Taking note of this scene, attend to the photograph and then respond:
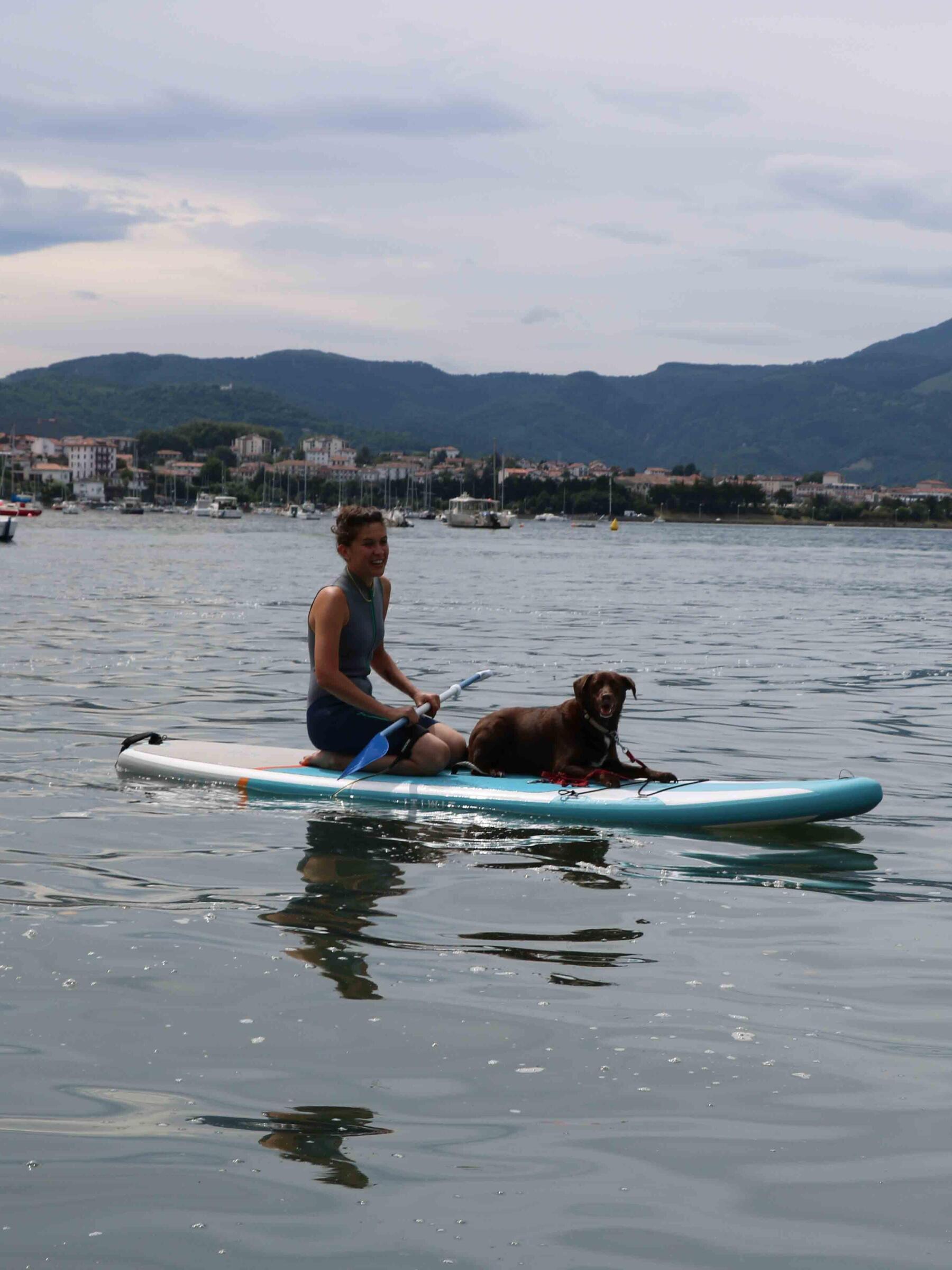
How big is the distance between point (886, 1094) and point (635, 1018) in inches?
38.9

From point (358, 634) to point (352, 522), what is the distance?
795 mm

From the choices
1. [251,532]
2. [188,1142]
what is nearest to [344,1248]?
[188,1142]

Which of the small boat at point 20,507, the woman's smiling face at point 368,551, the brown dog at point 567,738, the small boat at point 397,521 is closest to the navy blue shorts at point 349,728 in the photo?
the brown dog at point 567,738

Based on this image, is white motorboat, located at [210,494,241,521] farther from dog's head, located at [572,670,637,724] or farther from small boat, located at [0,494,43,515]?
dog's head, located at [572,670,637,724]

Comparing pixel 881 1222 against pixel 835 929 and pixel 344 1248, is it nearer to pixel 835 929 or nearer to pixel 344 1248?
pixel 344 1248

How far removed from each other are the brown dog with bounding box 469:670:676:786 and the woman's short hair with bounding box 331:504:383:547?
5.19 feet

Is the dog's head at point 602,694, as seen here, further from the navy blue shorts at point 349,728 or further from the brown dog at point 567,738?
the navy blue shorts at point 349,728

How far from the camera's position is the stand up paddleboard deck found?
327 inches

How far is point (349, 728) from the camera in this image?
915 cm

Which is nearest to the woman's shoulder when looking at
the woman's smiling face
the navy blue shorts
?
the woman's smiling face

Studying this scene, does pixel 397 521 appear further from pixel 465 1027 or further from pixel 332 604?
pixel 465 1027

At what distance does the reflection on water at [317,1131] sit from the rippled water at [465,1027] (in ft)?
0.04

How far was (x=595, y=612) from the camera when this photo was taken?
103ft

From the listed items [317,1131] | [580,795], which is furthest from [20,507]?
[317,1131]
